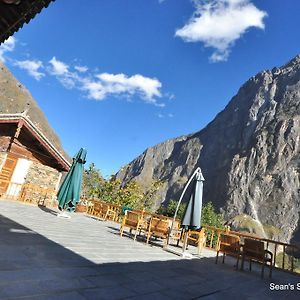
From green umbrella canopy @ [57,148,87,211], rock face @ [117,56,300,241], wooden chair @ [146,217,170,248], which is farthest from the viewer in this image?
rock face @ [117,56,300,241]

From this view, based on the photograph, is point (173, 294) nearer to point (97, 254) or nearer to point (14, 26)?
point (97, 254)

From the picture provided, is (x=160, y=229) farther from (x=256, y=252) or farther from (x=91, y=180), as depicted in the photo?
(x=91, y=180)

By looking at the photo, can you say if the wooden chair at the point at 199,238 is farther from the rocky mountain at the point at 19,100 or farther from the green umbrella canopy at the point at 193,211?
the rocky mountain at the point at 19,100

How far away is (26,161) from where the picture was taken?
1661 centimetres

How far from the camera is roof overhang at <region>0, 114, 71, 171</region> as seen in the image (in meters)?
15.2

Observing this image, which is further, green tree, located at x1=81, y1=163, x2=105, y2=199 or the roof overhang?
green tree, located at x1=81, y1=163, x2=105, y2=199

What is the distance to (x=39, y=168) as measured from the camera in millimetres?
17062

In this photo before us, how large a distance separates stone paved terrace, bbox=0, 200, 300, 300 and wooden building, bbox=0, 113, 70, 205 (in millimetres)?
9629

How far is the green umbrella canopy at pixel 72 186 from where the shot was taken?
11.4 meters

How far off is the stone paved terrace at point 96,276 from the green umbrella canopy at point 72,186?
14.4 ft

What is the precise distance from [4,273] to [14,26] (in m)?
2.94

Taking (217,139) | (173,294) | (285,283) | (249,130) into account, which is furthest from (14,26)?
(217,139)

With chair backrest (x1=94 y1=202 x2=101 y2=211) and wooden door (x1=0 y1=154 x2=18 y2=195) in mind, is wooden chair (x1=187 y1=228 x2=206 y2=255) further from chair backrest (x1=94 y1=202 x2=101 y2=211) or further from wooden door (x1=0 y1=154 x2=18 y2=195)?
wooden door (x1=0 y1=154 x2=18 y2=195)

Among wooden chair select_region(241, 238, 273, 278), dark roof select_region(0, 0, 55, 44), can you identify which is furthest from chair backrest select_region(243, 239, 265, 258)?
dark roof select_region(0, 0, 55, 44)
